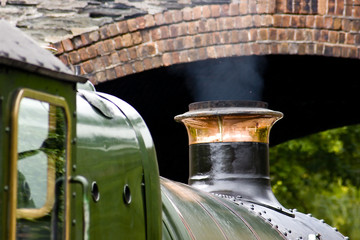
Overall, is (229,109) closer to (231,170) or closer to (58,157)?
(231,170)

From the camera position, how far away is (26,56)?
6.31 ft

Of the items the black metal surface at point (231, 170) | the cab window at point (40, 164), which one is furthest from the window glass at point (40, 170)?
the black metal surface at point (231, 170)

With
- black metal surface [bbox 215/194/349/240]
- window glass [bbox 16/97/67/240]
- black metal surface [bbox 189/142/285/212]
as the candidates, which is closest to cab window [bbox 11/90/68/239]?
window glass [bbox 16/97/67/240]

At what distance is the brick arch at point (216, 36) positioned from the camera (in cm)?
817

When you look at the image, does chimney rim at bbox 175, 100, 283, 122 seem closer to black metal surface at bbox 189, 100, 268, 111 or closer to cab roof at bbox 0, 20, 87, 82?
black metal surface at bbox 189, 100, 268, 111

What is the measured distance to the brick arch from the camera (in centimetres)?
817

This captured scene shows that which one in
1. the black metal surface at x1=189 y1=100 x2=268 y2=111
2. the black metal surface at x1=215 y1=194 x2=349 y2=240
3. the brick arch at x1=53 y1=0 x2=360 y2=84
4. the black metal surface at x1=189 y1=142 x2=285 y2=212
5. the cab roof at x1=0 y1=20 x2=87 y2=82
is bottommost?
the black metal surface at x1=215 y1=194 x2=349 y2=240

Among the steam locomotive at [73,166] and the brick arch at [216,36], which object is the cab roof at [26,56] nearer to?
the steam locomotive at [73,166]

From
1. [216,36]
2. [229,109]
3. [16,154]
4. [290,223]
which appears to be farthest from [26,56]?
[216,36]

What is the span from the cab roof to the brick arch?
6.00 metres

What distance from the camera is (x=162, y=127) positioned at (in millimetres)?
10570

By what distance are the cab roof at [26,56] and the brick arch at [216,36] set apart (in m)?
6.00

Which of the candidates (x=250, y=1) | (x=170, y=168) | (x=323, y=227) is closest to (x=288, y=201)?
(x=170, y=168)

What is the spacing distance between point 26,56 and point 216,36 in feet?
21.5
